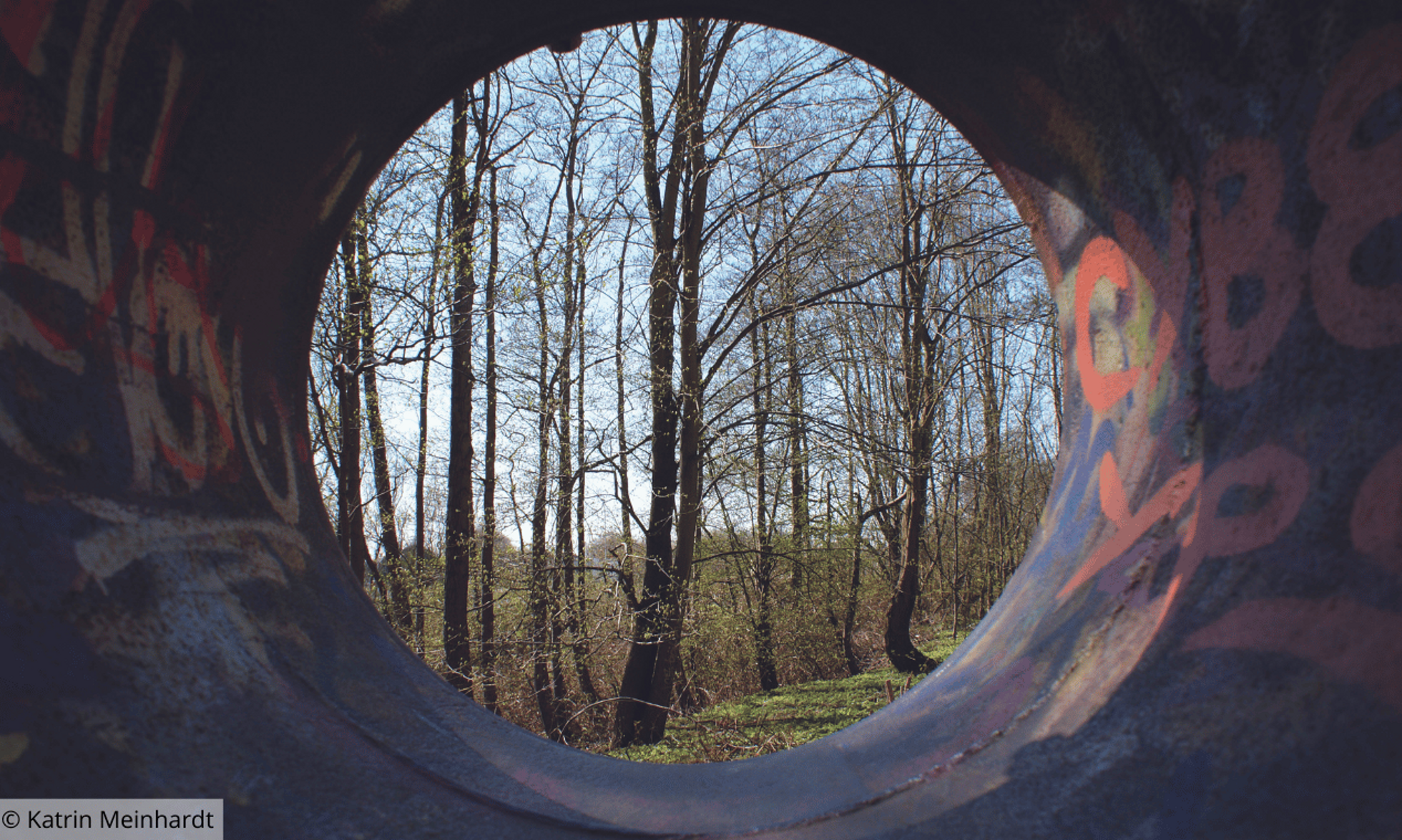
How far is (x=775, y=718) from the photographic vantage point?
1050 centimetres

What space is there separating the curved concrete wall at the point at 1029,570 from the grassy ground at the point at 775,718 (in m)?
3.44

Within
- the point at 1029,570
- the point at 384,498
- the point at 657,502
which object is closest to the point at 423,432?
the point at 384,498

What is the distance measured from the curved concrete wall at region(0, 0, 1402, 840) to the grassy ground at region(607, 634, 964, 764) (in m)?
3.44

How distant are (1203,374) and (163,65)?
2.87 m

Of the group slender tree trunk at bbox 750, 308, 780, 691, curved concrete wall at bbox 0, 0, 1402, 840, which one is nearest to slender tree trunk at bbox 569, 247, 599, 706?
slender tree trunk at bbox 750, 308, 780, 691

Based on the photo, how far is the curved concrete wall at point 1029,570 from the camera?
1.40 meters

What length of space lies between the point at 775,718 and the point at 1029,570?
904 centimetres

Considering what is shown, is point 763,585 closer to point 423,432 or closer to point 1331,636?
point 423,432

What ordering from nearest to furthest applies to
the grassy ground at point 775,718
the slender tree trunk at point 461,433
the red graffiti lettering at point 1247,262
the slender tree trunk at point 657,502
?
the red graffiti lettering at point 1247,262 → the grassy ground at point 775,718 → the slender tree trunk at point 461,433 → the slender tree trunk at point 657,502

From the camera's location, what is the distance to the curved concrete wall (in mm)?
1396

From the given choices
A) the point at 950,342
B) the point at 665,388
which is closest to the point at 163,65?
the point at 665,388

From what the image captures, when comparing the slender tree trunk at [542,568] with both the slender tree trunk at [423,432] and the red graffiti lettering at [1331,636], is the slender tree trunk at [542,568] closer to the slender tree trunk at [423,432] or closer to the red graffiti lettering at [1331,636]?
the slender tree trunk at [423,432]

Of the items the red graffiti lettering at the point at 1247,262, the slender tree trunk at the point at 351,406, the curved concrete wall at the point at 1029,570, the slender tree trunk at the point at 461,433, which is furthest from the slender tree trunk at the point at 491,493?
the red graffiti lettering at the point at 1247,262

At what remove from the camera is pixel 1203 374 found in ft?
5.82
